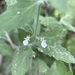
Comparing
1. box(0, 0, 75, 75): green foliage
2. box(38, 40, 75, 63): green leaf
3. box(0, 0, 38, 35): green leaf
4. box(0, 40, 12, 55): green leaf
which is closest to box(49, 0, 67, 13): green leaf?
Result: box(0, 0, 75, 75): green foliage

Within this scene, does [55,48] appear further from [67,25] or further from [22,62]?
[67,25]

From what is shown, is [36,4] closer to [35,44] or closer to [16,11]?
[16,11]

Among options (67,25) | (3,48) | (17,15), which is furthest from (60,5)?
(67,25)

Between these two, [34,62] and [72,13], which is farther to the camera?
[72,13]

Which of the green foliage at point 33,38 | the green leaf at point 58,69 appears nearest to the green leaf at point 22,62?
the green foliage at point 33,38

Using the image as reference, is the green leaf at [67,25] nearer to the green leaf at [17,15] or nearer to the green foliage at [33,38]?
the green foliage at [33,38]

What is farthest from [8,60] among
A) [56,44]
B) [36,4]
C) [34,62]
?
[36,4]

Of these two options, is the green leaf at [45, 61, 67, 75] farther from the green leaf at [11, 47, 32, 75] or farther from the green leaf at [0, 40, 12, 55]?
the green leaf at [0, 40, 12, 55]
